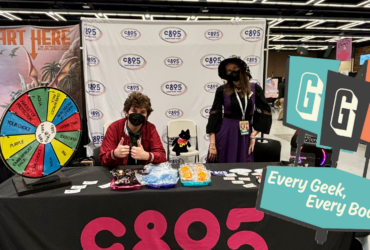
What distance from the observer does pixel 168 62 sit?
3988mm

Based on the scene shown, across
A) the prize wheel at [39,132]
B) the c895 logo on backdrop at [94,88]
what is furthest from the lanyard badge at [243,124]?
the c895 logo on backdrop at [94,88]

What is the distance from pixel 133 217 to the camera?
151 cm

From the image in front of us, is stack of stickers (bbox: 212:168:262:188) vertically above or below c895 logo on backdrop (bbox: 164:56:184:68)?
below

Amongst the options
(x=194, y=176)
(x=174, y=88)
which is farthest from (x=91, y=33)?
(x=194, y=176)

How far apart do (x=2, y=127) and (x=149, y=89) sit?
2773 millimetres

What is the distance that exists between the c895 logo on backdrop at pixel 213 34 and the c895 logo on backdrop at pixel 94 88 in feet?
6.02

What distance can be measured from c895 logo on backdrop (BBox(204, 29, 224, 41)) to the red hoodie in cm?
242

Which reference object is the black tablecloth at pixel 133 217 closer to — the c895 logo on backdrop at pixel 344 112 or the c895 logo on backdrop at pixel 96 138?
the c895 logo on backdrop at pixel 344 112

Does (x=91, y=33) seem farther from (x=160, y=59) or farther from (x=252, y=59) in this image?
(x=252, y=59)

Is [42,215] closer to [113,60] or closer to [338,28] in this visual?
[113,60]

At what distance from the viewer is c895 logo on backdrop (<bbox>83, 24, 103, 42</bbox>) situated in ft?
12.3

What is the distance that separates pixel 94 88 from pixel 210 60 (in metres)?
1.89

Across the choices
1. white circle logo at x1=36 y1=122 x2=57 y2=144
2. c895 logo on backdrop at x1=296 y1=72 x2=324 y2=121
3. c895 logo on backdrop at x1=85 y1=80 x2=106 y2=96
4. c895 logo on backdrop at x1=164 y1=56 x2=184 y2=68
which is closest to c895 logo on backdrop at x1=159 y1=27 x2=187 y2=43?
c895 logo on backdrop at x1=164 y1=56 x2=184 y2=68

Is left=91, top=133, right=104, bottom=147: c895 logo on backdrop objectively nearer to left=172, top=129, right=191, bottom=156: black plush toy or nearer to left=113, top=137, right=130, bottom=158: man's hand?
left=172, top=129, right=191, bottom=156: black plush toy
